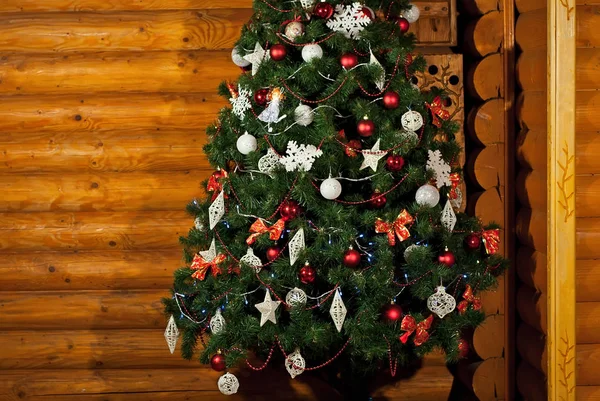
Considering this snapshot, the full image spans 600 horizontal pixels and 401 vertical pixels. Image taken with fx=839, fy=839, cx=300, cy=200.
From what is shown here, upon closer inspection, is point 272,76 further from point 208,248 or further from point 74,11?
point 74,11

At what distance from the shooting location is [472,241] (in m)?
3.67

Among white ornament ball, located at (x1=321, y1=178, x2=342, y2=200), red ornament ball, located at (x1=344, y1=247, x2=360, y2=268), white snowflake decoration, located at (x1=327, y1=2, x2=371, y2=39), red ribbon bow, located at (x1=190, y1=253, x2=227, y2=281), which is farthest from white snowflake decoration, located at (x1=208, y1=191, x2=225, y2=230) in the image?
white snowflake decoration, located at (x1=327, y1=2, x2=371, y2=39)

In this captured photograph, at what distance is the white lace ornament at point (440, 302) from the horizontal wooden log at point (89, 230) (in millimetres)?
1643

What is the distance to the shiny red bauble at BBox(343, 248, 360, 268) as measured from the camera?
338cm

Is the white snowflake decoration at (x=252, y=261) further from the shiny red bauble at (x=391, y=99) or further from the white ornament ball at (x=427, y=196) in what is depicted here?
the shiny red bauble at (x=391, y=99)

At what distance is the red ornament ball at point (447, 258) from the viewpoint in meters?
3.52

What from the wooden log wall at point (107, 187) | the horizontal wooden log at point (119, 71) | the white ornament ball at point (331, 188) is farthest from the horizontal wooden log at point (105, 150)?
the white ornament ball at point (331, 188)

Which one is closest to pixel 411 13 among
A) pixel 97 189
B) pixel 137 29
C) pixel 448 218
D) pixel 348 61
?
pixel 348 61

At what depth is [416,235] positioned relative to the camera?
3535 mm

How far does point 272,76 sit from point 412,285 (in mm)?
1062

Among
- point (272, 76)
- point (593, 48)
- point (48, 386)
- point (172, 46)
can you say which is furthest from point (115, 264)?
point (593, 48)

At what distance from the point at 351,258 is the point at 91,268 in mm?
1865

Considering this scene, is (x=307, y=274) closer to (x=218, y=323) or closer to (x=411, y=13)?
(x=218, y=323)

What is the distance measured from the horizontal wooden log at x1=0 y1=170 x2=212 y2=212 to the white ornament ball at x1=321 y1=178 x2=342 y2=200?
4.50ft
